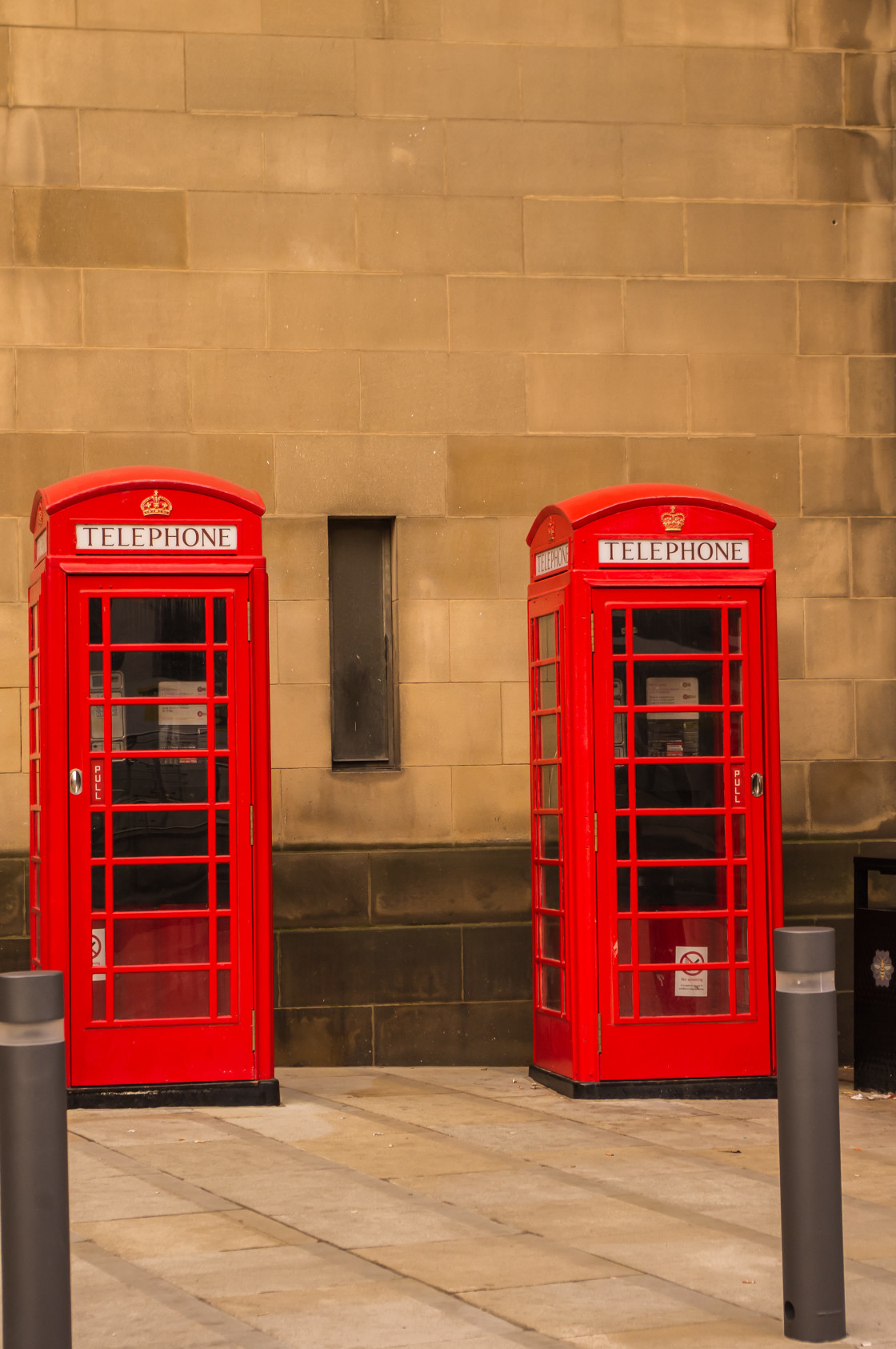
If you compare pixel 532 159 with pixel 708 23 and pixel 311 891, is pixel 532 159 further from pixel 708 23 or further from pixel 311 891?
pixel 311 891

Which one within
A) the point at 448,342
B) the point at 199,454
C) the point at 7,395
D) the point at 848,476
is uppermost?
the point at 448,342

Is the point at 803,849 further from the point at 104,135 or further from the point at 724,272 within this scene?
the point at 104,135

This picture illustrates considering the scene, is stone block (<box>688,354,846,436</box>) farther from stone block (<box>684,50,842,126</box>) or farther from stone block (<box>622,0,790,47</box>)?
stone block (<box>622,0,790,47</box>)

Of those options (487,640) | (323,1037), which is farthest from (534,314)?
(323,1037)

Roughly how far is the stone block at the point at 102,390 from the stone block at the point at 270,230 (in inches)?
23.9

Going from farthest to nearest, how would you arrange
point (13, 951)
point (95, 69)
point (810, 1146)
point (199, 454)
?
1. point (199, 454)
2. point (95, 69)
3. point (13, 951)
4. point (810, 1146)

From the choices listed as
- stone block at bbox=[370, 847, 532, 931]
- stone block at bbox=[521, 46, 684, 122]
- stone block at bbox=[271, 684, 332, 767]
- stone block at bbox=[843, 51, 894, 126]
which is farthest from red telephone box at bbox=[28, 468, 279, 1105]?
stone block at bbox=[843, 51, 894, 126]

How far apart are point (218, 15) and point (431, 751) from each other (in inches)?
159

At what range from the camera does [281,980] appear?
29.3 feet

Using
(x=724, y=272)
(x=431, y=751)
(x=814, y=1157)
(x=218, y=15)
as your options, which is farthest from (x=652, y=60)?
(x=814, y=1157)

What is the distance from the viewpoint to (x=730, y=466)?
30.9 ft

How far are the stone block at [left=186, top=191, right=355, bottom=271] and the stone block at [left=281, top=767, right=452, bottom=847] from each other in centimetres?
270

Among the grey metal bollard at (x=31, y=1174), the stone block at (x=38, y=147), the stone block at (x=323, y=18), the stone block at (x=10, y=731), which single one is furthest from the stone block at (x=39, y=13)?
the grey metal bollard at (x=31, y=1174)

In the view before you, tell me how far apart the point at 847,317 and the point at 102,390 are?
163 inches
